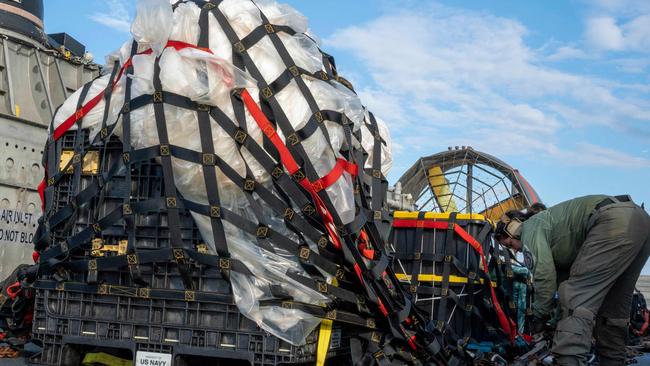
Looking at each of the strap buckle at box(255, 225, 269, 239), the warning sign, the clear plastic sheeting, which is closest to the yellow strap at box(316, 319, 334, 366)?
the clear plastic sheeting

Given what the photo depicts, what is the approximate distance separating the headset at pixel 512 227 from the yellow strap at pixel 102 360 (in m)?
2.90

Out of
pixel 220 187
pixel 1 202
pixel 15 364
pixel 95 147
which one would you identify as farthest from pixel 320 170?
pixel 1 202

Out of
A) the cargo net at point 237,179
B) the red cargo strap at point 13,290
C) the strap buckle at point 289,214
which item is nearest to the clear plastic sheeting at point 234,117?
the cargo net at point 237,179

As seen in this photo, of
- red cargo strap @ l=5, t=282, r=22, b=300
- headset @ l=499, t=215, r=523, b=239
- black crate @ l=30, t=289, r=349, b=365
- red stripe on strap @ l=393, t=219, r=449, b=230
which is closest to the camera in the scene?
black crate @ l=30, t=289, r=349, b=365

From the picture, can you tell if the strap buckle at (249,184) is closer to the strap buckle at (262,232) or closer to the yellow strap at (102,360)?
the strap buckle at (262,232)

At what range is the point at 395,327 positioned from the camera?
166 inches

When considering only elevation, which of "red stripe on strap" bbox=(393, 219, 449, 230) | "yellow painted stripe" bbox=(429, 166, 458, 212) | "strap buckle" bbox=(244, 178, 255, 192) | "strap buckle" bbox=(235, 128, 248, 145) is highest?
"yellow painted stripe" bbox=(429, 166, 458, 212)

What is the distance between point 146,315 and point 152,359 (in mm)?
271

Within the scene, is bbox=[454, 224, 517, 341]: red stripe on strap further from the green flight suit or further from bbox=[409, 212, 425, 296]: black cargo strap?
the green flight suit

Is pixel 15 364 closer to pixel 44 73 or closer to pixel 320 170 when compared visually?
pixel 320 170

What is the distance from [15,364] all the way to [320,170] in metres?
2.46

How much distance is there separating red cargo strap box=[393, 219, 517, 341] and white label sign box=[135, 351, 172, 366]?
3.02 m

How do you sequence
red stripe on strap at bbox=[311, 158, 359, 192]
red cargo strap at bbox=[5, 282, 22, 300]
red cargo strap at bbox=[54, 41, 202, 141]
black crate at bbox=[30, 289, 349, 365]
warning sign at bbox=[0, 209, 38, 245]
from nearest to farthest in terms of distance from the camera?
black crate at bbox=[30, 289, 349, 365], red stripe on strap at bbox=[311, 158, 359, 192], red cargo strap at bbox=[54, 41, 202, 141], red cargo strap at bbox=[5, 282, 22, 300], warning sign at bbox=[0, 209, 38, 245]

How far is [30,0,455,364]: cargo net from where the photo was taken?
3.75 meters
